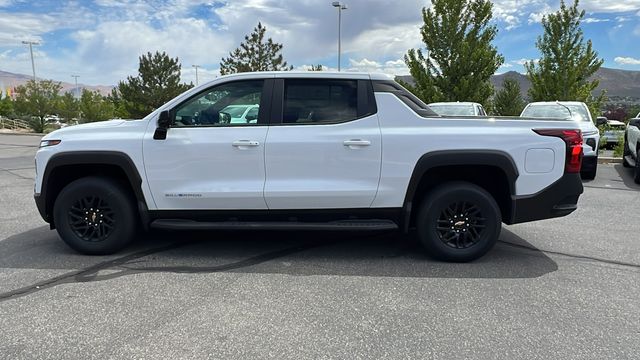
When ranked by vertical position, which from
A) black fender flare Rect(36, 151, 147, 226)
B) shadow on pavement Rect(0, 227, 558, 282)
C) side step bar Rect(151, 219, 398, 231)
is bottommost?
shadow on pavement Rect(0, 227, 558, 282)

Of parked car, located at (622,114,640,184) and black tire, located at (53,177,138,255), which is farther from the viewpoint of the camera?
parked car, located at (622,114,640,184)

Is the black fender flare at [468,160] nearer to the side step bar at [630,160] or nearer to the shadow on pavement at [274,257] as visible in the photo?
the shadow on pavement at [274,257]

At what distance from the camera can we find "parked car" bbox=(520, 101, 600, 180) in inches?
352

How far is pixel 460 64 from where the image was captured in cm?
1691

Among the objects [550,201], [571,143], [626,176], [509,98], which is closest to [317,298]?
[550,201]

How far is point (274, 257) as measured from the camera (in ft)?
15.3

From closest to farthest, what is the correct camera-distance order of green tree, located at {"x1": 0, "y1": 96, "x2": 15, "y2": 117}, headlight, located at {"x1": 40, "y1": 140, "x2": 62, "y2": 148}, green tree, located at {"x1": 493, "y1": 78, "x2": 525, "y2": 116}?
headlight, located at {"x1": 40, "y1": 140, "x2": 62, "y2": 148} < green tree, located at {"x1": 493, "y1": 78, "x2": 525, "y2": 116} < green tree, located at {"x1": 0, "y1": 96, "x2": 15, "y2": 117}

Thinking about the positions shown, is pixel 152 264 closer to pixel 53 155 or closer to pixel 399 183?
pixel 53 155

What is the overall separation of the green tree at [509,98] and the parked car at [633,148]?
1728cm

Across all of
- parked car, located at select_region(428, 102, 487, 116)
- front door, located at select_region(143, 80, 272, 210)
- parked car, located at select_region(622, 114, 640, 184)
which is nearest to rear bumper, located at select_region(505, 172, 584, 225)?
front door, located at select_region(143, 80, 272, 210)

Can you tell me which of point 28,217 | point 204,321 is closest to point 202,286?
point 204,321

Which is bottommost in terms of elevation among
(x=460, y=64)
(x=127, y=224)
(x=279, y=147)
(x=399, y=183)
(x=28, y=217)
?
(x=28, y=217)

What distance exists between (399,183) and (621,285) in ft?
6.74

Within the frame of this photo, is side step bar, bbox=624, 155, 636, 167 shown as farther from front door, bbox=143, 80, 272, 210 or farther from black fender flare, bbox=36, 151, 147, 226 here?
black fender flare, bbox=36, 151, 147, 226
